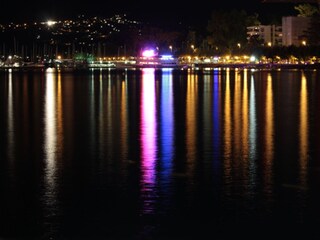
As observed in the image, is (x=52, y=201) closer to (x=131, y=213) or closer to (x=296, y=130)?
(x=131, y=213)

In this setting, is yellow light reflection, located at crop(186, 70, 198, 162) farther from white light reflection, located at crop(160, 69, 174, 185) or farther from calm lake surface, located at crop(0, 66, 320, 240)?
white light reflection, located at crop(160, 69, 174, 185)

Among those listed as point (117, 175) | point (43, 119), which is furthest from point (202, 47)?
point (117, 175)

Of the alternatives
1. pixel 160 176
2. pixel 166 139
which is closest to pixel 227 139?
pixel 166 139

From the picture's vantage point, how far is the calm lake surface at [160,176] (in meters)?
9.53

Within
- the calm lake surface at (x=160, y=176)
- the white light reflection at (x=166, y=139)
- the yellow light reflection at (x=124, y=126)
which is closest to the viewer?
the calm lake surface at (x=160, y=176)

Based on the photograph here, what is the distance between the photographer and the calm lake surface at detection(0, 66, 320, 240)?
953 cm

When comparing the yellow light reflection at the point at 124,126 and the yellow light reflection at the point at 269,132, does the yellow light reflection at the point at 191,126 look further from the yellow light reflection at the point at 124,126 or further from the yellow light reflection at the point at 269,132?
the yellow light reflection at the point at 269,132

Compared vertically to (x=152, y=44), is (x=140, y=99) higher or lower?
lower

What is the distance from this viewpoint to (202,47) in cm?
13975

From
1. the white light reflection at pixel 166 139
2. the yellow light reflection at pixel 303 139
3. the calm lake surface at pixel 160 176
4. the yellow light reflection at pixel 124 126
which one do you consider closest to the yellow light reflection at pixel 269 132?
the calm lake surface at pixel 160 176

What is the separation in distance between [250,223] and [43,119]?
14571 mm

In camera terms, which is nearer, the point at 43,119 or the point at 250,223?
the point at 250,223

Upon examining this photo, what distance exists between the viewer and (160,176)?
509 inches

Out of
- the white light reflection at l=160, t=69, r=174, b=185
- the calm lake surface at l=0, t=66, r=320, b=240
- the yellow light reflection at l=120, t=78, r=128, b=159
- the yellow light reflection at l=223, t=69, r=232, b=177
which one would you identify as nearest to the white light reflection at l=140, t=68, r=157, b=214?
the calm lake surface at l=0, t=66, r=320, b=240
